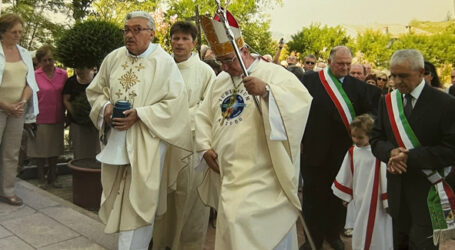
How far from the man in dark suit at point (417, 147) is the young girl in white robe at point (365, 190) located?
0.69 meters

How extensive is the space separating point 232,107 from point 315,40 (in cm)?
5645

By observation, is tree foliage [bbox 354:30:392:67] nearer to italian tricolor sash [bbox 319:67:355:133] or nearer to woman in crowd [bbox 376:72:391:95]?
woman in crowd [bbox 376:72:391:95]

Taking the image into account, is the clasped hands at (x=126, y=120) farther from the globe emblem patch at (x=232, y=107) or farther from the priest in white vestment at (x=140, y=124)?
the globe emblem patch at (x=232, y=107)

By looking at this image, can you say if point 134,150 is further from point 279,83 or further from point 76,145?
point 76,145

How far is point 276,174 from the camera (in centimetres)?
326

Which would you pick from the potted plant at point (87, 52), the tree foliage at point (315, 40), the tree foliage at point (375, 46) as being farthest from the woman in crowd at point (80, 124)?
the tree foliage at point (375, 46)

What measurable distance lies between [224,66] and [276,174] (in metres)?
0.86

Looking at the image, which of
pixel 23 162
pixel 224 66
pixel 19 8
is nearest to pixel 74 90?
pixel 23 162

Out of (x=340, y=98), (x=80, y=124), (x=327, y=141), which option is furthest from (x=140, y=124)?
(x=80, y=124)

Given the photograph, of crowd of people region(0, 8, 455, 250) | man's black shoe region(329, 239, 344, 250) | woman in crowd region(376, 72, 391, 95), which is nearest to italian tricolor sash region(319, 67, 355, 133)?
crowd of people region(0, 8, 455, 250)

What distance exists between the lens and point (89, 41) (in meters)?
5.64

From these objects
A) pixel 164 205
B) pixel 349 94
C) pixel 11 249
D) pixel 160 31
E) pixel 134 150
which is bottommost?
pixel 11 249

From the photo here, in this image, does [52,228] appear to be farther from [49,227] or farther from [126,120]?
[126,120]

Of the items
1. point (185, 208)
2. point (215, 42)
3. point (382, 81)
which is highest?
point (215, 42)
